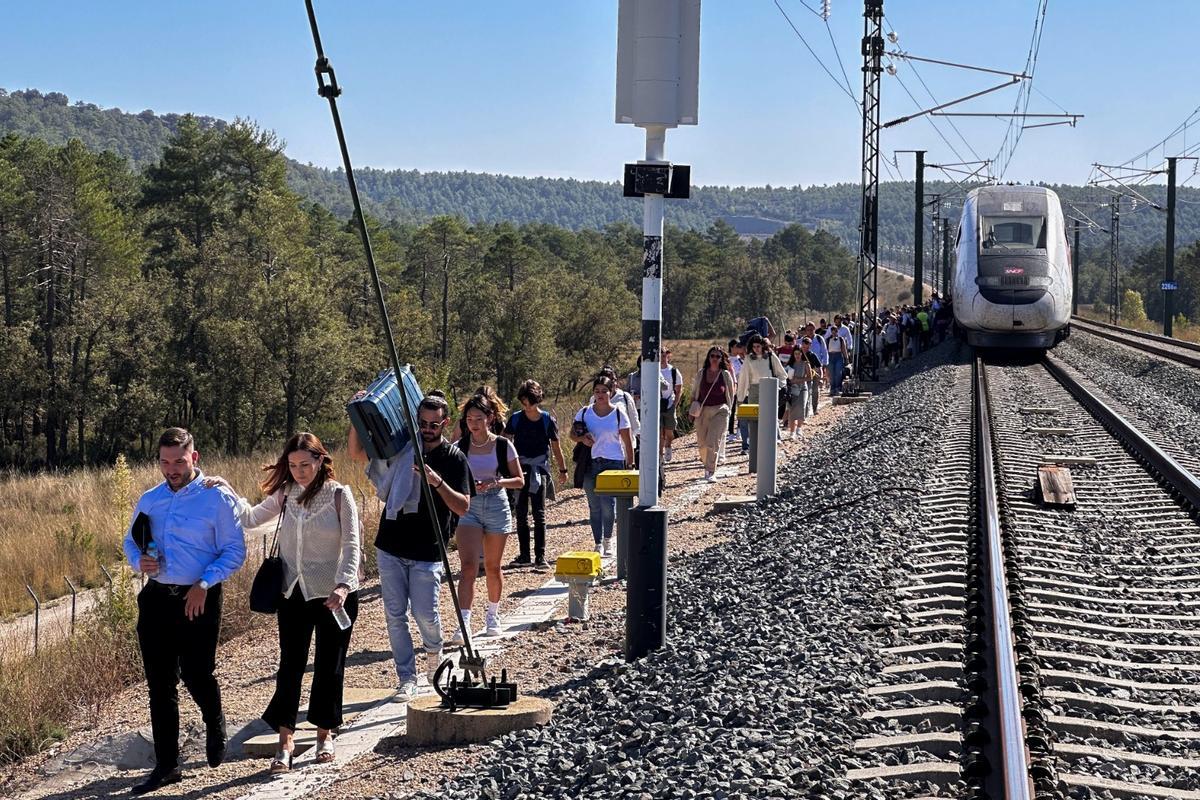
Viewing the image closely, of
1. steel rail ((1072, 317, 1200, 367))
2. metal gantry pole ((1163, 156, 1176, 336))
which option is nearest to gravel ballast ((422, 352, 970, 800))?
steel rail ((1072, 317, 1200, 367))

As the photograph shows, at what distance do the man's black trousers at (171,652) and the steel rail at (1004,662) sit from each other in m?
4.17

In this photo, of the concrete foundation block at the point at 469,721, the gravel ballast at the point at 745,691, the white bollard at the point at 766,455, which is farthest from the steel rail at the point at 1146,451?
the concrete foundation block at the point at 469,721

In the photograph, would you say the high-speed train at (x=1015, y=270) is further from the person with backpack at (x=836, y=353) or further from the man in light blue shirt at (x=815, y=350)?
the man in light blue shirt at (x=815, y=350)

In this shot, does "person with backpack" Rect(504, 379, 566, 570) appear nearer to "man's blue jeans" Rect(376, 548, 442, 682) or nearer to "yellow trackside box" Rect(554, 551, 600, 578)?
"yellow trackside box" Rect(554, 551, 600, 578)

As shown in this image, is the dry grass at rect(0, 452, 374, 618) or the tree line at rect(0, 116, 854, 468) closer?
the dry grass at rect(0, 452, 374, 618)

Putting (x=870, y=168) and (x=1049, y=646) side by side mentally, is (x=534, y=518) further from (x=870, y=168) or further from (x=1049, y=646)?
(x=870, y=168)

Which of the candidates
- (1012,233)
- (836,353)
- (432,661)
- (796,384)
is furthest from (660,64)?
(1012,233)

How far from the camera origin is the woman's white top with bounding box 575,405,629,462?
1342cm

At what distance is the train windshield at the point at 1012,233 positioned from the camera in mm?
31484

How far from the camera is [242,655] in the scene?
11531mm

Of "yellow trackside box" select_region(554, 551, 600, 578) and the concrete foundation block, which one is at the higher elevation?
"yellow trackside box" select_region(554, 551, 600, 578)

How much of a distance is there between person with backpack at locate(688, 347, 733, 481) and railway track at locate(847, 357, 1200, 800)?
351 centimetres

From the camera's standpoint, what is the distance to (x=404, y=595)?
8.90m

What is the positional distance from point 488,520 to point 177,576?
3.00 metres
